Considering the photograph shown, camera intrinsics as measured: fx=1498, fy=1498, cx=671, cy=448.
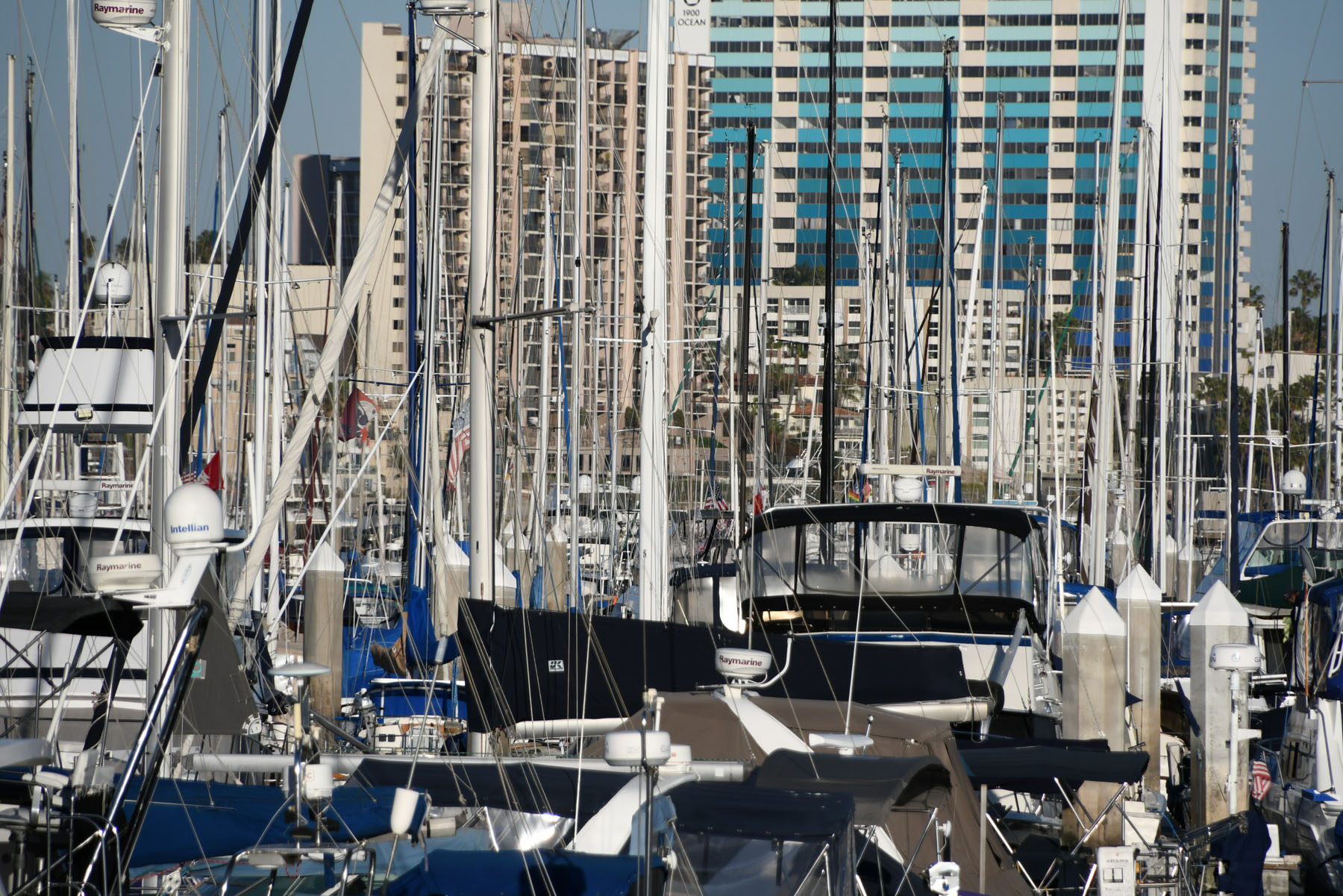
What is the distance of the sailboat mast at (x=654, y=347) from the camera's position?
11.2m

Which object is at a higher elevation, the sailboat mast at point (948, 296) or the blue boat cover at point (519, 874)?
the sailboat mast at point (948, 296)

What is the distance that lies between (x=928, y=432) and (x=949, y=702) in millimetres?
20508

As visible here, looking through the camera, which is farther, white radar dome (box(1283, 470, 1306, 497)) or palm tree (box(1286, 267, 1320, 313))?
palm tree (box(1286, 267, 1320, 313))

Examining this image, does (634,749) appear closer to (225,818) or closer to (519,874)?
(519,874)

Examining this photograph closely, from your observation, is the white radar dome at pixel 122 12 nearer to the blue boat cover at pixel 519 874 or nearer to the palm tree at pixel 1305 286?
the blue boat cover at pixel 519 874

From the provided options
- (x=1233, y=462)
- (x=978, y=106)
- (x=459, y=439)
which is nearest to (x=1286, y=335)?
(x=1233, y=462)

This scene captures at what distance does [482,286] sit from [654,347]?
11.3 feet

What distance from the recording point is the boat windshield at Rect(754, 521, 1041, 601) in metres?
12.1

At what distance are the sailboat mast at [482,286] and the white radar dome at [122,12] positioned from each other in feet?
6.07

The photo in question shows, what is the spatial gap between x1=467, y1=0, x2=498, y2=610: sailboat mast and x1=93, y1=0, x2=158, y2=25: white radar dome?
1.85 m

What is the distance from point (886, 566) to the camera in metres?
12.2

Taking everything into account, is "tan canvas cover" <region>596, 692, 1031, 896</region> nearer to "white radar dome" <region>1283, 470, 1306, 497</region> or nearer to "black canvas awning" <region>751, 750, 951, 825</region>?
"black canvas awning" <region>751, 750, 951, 825</region>

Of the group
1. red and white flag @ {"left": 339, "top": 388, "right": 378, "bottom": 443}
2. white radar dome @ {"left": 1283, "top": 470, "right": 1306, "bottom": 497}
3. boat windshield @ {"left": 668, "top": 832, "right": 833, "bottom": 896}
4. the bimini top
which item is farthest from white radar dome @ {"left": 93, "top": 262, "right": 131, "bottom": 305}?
white radar dome @ {"left": 1283, "top": 470, "right": 1306, "bottom": 497}

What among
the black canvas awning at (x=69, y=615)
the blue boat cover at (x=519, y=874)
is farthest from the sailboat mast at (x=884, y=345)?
Result: the black canvas awning at (x=69, y=615)
